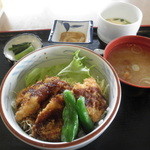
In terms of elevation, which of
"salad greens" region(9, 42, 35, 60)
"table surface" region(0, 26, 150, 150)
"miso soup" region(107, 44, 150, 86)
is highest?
"miso soup" region(107, 44, 150, 86)

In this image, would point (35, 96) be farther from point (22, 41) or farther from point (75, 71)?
point (22, 41)

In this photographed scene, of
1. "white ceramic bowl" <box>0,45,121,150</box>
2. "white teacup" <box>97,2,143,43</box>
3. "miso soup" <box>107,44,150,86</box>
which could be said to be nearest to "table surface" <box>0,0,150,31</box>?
"white teacup" <box>97,2,143,43</box>

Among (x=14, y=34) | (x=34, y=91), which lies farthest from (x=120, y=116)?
(x=14, y=34)

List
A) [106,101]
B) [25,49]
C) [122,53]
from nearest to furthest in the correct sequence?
[106,101], [122,53], [25,49]

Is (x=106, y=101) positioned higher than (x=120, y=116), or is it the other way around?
(x=106, y=101)

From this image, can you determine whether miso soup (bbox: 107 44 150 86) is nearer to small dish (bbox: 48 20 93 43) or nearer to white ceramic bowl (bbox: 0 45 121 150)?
white ceramic bowl (bbox: 0 45 121 150)

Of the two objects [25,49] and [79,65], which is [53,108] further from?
[25,49]

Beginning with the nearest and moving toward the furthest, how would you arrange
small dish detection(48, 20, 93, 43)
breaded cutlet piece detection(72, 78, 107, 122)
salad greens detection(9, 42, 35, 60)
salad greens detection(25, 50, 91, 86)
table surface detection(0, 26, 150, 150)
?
breaded cutlet piece detection(72, 78, 107, 122), table surface detection(0, 26, 150, 150), salad greens detection(25, 50, 91, 86), salad greens detection(9, 42, 35, 60), small dish detection(48, 20, 93, 43)

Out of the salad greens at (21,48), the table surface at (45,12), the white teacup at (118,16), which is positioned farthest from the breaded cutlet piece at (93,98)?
the table surface at (45,12)
